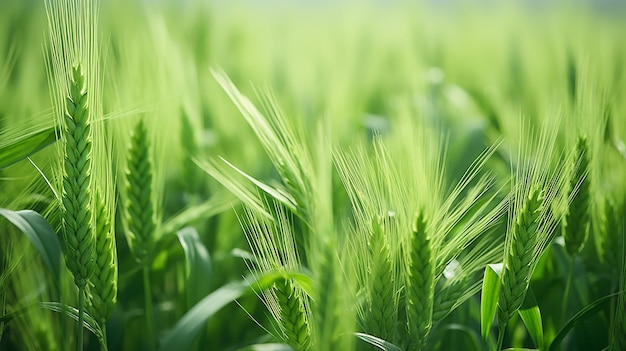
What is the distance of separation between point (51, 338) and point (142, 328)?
0.23m

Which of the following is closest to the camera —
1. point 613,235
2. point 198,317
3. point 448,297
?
point 198,317

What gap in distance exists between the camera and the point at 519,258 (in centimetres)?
61

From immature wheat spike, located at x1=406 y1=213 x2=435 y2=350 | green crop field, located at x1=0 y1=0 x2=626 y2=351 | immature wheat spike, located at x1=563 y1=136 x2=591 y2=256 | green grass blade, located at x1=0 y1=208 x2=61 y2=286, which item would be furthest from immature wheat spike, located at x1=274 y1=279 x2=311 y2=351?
immature wheat spike, located at x1=563 y1=136 x2=591 y2=256

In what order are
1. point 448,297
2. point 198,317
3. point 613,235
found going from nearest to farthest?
point 198,317, point 448,297, point 613,235

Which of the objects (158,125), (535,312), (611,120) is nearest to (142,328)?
(158,125)

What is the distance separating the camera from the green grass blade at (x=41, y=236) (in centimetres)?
57

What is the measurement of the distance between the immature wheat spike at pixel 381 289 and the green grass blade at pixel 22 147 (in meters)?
0.36

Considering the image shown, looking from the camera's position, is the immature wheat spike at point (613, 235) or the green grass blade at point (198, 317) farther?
the immature wheat spike at point (613, 235)

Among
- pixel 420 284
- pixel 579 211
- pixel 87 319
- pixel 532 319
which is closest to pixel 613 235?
pixel 579 211

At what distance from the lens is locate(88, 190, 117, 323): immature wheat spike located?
60 centimetres

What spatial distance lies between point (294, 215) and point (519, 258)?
34 centimetres

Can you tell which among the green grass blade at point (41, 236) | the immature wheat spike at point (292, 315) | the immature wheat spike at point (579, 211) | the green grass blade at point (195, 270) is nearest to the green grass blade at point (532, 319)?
the immature wheat spike at point (579, 211)

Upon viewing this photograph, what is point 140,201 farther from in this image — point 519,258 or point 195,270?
point 519,258

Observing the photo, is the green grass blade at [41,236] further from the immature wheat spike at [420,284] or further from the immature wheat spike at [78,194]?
the immature wheat spike at [420,284]
